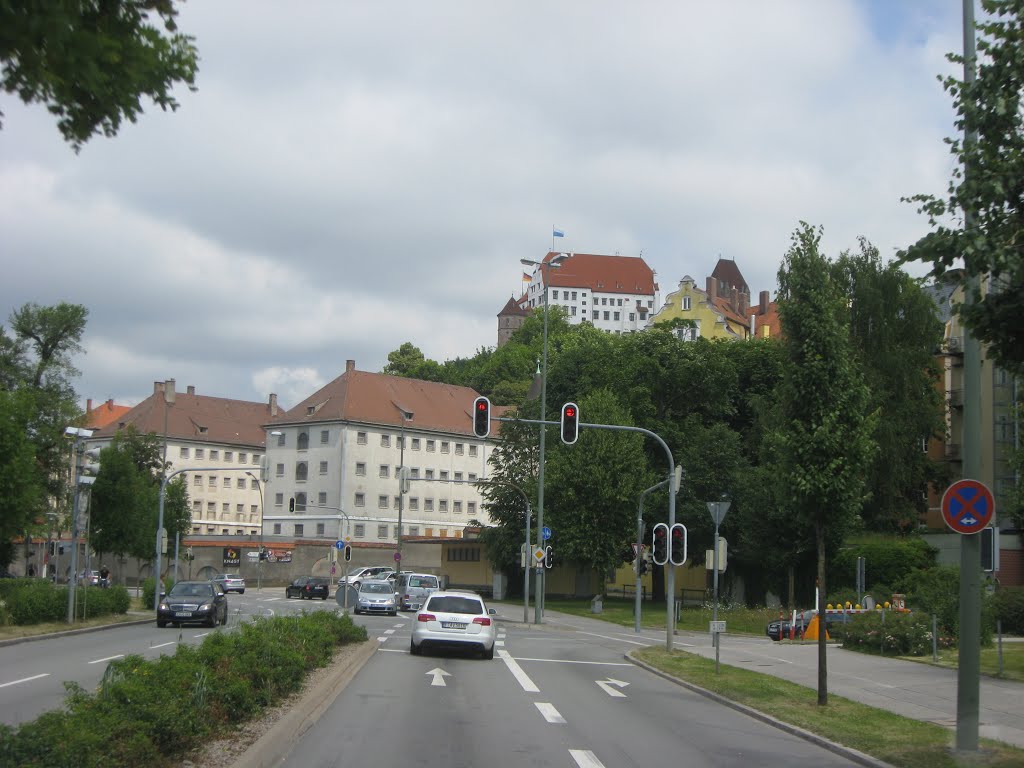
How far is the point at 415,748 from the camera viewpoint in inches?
451

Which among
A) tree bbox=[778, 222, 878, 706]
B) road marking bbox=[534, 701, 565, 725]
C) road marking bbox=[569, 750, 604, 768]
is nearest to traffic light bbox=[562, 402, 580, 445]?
tree bbox=[778, 222, 878, 706]

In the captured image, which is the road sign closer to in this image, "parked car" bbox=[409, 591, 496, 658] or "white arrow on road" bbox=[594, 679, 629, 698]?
"white arrow on road" bbox=[594, 679, 629, 698]

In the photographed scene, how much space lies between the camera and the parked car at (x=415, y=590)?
172ft

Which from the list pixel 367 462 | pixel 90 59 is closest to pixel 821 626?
pixel 90 59

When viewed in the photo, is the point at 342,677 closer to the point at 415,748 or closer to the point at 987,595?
the point at 415,748

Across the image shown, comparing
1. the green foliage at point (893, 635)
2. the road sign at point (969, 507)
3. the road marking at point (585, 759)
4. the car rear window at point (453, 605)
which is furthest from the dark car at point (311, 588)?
the road sign at point (969, 507)

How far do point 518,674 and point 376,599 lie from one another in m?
26.1

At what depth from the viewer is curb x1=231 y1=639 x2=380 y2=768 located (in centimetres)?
957

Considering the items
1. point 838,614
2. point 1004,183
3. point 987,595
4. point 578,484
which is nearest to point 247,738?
point 1004,183

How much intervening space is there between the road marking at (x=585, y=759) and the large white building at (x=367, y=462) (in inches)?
3443

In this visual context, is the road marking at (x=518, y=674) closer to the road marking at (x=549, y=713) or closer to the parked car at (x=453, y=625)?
the parked car at (x=453, y=625)

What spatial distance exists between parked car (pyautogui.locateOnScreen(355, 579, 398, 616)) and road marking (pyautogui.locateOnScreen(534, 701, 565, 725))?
3110 cm

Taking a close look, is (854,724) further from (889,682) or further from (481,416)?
(481,416)

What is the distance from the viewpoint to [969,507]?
12328 mm
